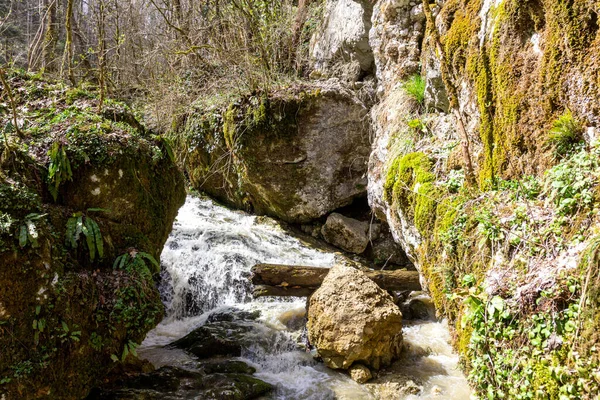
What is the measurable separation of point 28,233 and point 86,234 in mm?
554

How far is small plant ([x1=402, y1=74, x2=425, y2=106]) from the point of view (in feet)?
18.8

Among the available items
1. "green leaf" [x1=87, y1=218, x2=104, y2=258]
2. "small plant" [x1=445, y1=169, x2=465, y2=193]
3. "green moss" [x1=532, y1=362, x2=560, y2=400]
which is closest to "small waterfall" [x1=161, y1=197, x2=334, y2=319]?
"green leaf" [x1=87, y1=218, x2=104, y2=258]

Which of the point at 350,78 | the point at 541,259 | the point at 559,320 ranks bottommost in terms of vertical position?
the point at 559,320

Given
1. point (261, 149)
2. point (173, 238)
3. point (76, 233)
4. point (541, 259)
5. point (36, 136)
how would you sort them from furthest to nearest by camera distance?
point (261, 149) < point (173, 238) < point (36, 136) < point (76, 233) < point (541, 259)

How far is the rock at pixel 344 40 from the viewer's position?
9.22 m

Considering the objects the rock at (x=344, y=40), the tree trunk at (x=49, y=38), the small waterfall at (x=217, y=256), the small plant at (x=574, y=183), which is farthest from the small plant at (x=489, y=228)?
the rock at (x=344, y=40)

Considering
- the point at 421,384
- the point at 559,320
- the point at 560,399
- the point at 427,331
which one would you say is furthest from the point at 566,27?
the point at 427,331

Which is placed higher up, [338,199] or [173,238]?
[338,199]

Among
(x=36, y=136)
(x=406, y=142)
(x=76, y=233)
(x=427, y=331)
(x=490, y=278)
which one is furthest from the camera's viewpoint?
(x=427, y=331)

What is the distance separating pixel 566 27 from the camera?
2.85 meters

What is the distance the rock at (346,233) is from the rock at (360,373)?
4295 mm

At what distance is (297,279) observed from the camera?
581 cm

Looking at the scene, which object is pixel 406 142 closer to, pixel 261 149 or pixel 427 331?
pixel 427 331

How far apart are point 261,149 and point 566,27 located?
7.50 metres
